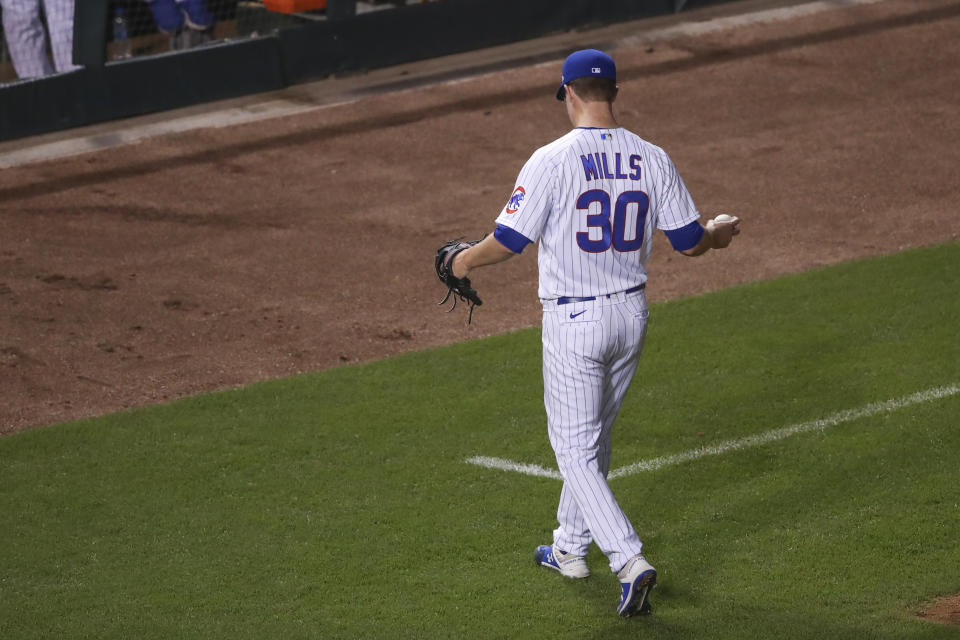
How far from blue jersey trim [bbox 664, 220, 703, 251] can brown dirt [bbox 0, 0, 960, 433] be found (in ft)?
8.88

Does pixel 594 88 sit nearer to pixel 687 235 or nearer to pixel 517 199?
pixel 517 199

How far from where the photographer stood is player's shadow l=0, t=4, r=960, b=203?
9484mm

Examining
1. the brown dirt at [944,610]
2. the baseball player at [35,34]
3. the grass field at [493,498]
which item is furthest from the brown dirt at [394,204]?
the brown dirt at [944,610]

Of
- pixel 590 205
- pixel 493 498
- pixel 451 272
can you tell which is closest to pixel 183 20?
pixel 493 498

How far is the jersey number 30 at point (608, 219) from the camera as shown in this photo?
414 cm

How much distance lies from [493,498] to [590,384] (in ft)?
3.66

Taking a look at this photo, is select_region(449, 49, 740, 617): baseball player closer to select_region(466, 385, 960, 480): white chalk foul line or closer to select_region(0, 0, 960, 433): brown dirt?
select_region(466, 385, 960, 480): white chalk foul line

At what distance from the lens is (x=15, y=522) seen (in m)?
5.15

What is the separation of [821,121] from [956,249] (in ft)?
8.22

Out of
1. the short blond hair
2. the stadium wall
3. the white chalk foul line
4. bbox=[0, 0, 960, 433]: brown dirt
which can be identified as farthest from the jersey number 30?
the stadium wall

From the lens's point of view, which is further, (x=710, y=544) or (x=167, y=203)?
(x=167, y=203)

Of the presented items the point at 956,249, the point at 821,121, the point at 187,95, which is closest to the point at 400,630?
the point at 956,249

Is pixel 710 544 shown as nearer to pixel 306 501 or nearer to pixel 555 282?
pixel 555 282

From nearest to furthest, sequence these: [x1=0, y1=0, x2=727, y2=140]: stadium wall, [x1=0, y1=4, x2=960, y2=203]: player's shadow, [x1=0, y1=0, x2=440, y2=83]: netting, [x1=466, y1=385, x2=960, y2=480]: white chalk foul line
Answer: [x1=466, y1=385, x2=960, y2=480]: white chalk foul line
[x1=0, y1=4, x2=960, y2=203]: player's shadow
[x1=0, y1=0, x2=727, y2=140]: stadium wall
[x1=0, y1=0, x2=440, y2=83]: netting
